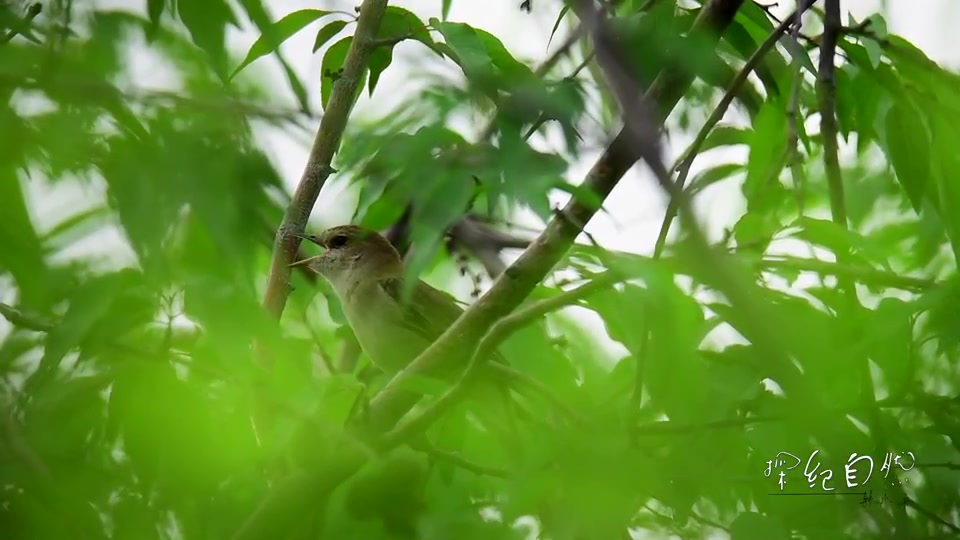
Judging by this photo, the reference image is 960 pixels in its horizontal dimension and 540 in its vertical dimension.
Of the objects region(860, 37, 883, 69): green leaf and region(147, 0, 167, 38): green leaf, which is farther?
region(860, 37, 883, 69): green leaf

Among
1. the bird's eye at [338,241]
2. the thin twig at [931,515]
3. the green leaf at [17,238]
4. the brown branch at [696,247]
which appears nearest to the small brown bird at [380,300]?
the bird's eye at [338,241]

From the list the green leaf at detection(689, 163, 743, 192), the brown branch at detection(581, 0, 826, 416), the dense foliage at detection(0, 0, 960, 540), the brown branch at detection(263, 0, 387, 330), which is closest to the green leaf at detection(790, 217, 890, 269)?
the dense foliage at detection(0, 0, 960, 540)

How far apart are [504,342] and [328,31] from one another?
735 mm

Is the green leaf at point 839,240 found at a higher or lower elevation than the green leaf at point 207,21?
higher

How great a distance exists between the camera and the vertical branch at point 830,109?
1.79 meters

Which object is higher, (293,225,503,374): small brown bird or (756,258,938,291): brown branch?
(756,258,938,291): brown branch

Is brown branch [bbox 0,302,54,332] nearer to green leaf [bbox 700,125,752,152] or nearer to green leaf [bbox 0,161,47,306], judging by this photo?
green leaf [bbox 0,161,47,306]

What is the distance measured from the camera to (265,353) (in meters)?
1.59

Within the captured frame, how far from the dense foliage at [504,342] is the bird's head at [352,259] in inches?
60.7

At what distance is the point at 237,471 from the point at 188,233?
0.31 metres

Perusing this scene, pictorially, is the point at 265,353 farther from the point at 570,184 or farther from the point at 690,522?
the point at 690,522

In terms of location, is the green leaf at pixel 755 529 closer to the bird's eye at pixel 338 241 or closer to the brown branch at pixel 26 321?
the brown branch at pixel 26 321

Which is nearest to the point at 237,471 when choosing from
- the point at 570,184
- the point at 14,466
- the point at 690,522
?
the point at 14,466

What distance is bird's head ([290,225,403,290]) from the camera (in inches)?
148
